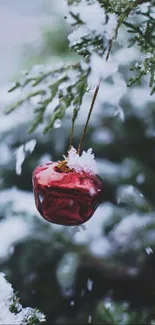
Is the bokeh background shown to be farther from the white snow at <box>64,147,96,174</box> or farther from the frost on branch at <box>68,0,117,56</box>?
the frost on branch at <box>68,0,117,56</box>

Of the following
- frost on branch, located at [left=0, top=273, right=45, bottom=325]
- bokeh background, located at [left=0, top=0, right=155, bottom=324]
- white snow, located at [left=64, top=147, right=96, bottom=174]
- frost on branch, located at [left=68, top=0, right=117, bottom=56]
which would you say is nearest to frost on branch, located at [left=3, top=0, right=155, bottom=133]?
frost on branch, located at [left=68, top=0, right=117, bottom=56]

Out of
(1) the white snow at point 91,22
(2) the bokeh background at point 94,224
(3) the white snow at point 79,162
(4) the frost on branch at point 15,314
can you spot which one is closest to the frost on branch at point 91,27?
(1) the white snow at point 91,22

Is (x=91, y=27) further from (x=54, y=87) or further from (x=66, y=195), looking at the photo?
(x=66, y=195)

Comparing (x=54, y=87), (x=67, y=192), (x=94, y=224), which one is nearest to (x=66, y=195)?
(x=67, y=192)

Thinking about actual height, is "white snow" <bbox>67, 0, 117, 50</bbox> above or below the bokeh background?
above

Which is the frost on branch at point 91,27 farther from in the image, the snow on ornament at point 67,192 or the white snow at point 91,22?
the snow on ornament at point 67,192

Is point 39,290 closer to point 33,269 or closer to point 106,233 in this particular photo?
point 33,269
